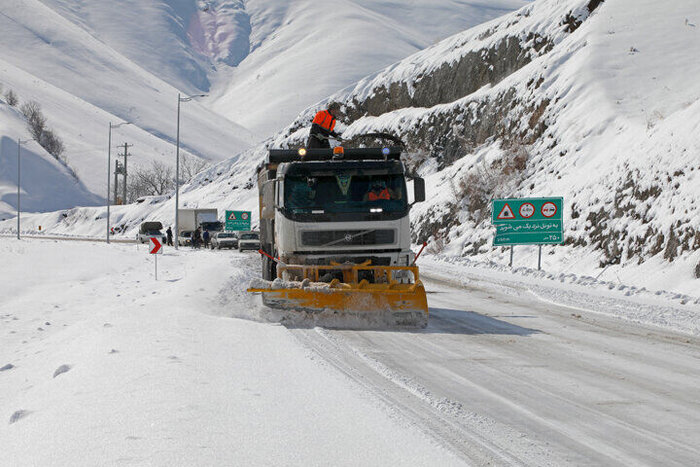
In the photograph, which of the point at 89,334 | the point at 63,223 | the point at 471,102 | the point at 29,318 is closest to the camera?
the point at 89,334

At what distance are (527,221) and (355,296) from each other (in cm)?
1220

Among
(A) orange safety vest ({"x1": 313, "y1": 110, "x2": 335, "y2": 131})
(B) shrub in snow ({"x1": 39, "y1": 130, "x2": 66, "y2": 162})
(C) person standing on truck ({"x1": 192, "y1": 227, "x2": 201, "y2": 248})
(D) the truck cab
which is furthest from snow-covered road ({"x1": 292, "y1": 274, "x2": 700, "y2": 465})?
(B) shrub in snow ({"x1": 39, "y1": 130, "x2": 66, "y2": 162})

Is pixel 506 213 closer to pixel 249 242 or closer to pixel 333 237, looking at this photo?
pixel 333 237

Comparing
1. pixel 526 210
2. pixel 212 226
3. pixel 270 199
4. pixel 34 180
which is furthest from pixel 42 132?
pixel 270 199

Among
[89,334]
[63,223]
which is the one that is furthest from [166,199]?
[89,334]

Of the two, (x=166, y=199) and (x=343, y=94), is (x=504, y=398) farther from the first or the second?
(x=166, y=199)

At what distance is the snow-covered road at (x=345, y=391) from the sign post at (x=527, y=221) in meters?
9.35

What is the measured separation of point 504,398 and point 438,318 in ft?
19.1

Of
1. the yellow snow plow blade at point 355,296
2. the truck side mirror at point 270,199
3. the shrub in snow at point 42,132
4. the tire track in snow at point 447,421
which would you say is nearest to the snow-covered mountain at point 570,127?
the yellow snow plow blade at point 355,296

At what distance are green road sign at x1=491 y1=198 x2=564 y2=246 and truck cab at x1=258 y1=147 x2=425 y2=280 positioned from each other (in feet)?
34.4

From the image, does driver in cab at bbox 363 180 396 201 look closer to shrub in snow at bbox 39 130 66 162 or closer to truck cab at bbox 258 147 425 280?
truck cab at bbox 258 147 425 280

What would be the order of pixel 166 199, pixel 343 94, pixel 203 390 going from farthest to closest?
pixel 166 199 < pixel 343 94 < pixel 203 390

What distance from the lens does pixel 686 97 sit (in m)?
26.8

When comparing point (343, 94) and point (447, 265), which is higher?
point (343, 94)
